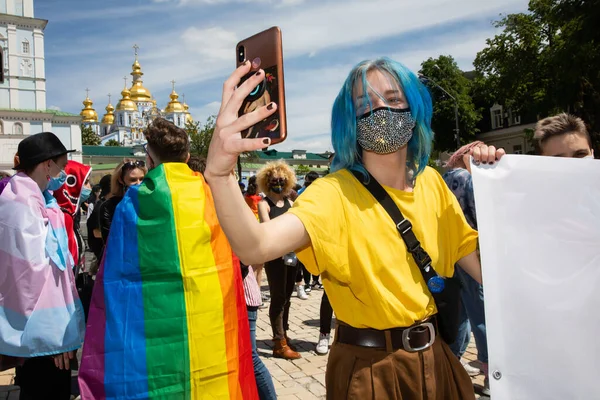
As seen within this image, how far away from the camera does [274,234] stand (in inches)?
64.6

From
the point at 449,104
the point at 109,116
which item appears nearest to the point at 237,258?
the point at 449,104

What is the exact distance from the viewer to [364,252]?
6.21 ft

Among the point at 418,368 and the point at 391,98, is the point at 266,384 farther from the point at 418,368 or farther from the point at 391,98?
the point at 391,98

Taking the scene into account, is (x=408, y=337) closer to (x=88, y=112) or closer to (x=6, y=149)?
(x=6, y=149)

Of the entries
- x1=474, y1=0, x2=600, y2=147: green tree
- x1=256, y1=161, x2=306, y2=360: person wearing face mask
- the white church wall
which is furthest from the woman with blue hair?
the white church wall

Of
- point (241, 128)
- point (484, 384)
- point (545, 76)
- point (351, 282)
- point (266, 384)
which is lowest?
point (484, 384)

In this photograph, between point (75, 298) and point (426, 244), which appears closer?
point (426, 244)

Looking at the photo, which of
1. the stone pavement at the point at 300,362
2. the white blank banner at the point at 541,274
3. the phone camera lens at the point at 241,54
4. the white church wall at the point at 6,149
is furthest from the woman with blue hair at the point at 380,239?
the white church wall at the point at 6,149

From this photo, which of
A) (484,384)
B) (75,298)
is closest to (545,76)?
(484,384)

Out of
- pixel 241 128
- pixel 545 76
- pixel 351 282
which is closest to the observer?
pixel 241 128

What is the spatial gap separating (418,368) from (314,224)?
695mm

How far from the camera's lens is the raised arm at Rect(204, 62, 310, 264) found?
1478 mm

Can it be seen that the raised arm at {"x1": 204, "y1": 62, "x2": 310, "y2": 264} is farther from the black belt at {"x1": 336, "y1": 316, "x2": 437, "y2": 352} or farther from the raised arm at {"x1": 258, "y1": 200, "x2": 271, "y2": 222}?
the raised arm at {"x1": 258, "y1": 200, "x2": 271, "y2": 222}

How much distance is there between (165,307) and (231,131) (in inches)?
63.4
